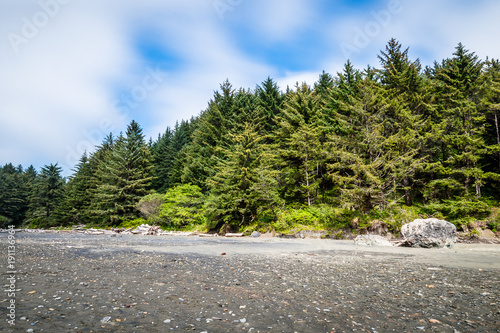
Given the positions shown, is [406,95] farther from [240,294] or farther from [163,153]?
[163,153]

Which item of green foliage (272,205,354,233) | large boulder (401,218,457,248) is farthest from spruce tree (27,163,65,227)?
large boulder (401,218,457,248)

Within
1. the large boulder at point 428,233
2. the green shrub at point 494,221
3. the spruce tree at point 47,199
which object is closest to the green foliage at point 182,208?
the large boulder at point 428,233

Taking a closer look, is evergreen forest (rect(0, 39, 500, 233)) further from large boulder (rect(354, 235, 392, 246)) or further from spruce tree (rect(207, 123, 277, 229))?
large boulder (rect(354, 235, 392, 246))

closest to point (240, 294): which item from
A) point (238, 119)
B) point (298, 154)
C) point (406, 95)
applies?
point (298, 154)

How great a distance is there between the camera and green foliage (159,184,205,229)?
2684 cm

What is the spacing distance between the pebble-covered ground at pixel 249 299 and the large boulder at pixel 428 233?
6.70m

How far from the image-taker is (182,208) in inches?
1051

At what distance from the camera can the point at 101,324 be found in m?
2.52

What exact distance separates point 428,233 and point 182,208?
2255 centimetres

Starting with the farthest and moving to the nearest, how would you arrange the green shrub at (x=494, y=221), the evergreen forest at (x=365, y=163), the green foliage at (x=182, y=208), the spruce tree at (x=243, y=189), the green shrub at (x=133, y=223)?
the green shrub at (x=133, y=223), the green foliage at (x=182, y=208), the spruce tree at (x=243, y=189), the evergreen forest at (x=365, y=163), the green shrub at (x=494, y=221)

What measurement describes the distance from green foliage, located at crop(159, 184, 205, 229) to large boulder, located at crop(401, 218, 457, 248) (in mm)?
19698

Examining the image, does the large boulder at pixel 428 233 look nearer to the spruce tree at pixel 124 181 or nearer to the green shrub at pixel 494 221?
the green shrub at pixel 494 221

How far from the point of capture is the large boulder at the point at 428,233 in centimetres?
1158

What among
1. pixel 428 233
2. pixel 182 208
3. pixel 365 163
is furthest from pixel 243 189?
pixel 428 233
